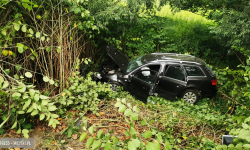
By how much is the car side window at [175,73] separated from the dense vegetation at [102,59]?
2.88 ft

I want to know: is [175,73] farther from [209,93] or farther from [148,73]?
[209,93]

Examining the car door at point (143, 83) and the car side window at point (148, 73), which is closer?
the car door at point (143, 83)

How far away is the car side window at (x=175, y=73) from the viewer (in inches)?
217

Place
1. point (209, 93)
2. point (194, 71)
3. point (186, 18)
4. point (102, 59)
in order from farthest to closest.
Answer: point (186, 18) → point (102, 59) → point (209, 93) → point (194, 71)

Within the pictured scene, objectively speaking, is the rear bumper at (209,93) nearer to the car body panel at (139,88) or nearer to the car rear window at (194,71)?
the car rear window at (194,71)

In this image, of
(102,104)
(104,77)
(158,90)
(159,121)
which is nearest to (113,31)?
(104,77)

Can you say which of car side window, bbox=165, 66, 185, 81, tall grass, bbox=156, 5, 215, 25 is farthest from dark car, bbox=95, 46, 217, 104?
tall grass, bbox=156, 5, 215, 25

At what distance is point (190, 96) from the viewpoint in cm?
566

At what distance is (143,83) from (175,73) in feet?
3.83

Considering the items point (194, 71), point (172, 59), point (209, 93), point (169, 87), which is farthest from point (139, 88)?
point (209, 93)

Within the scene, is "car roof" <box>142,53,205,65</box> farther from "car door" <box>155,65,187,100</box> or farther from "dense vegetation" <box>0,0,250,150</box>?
"dense vegetation" <box>0,0,250,150</box>

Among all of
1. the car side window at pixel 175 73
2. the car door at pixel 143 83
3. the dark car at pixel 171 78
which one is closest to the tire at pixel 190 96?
the dark car at pixel 171 78

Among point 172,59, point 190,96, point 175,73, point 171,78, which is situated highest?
point 172,59

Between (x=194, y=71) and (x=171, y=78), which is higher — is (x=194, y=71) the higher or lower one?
the higher one
